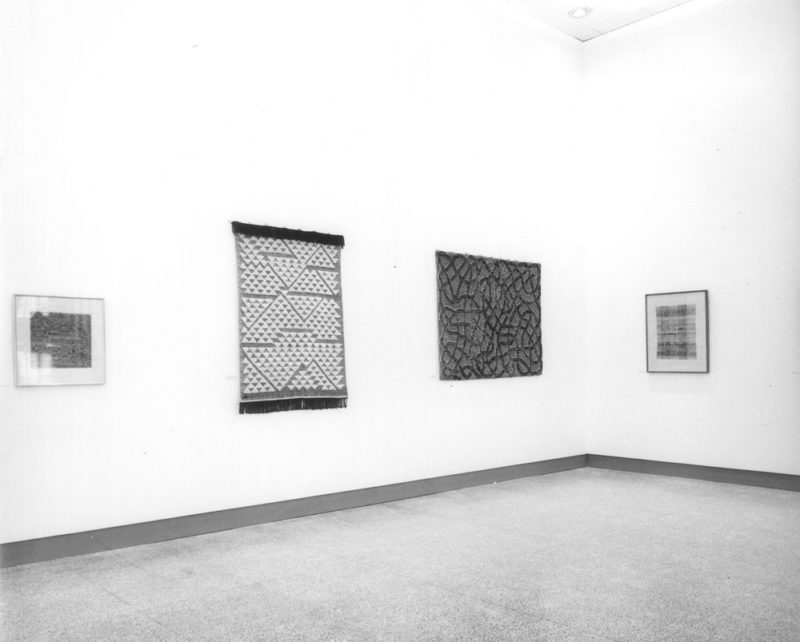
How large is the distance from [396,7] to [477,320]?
2.46 m

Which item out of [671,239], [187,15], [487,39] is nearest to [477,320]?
[671,239]

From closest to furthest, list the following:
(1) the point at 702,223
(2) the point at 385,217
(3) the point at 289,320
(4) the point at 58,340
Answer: (4) the point at 58,340, (3) the point at 289,320, (2) the point at 385,217, (1) the point at 702,223

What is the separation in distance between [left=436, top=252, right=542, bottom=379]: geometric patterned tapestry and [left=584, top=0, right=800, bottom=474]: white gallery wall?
892 mm

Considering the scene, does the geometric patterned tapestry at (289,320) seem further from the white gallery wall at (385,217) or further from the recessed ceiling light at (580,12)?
the recessed ceiling light at (580,12)

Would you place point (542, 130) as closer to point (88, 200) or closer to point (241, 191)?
point (241, 191)

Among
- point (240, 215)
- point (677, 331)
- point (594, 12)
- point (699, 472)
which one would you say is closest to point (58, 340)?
point (240, 215)

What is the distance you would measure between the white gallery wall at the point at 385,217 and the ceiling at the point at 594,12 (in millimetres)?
139

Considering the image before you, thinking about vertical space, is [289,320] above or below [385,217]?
below

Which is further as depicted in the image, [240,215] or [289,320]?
[289,320]

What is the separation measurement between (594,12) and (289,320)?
156 inches

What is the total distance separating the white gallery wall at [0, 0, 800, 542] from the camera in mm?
3740

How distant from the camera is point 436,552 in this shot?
12.0 ft

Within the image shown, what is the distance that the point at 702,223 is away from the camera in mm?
5949

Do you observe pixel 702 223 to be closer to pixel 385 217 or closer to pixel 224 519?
pixel 385 217
